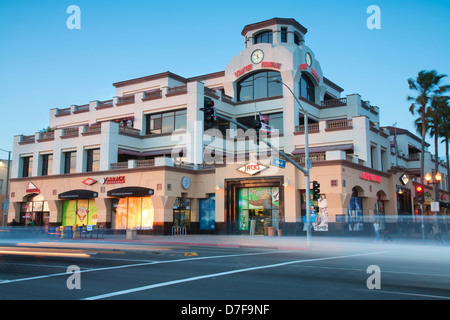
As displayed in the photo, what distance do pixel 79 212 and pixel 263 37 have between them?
1066 inches

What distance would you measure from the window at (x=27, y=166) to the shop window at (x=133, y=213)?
1387cm

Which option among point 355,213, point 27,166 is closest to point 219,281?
point 355,213

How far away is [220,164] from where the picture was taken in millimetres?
37375

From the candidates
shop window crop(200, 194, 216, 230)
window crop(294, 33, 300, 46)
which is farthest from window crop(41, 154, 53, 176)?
window crop(294, 33, 300, 46)

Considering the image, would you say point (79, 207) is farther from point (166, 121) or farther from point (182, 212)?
point (166, 121)

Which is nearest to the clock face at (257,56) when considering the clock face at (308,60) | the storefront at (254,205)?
the clock face at (308,60)

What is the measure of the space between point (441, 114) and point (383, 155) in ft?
25.3

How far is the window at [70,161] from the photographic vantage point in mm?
43547

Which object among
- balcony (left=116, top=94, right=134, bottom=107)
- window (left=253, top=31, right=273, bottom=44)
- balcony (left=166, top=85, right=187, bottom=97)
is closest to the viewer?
balcony (left=166, top=85, right=187, bottom=97)

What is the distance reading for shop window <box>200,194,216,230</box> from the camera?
38.9 meters

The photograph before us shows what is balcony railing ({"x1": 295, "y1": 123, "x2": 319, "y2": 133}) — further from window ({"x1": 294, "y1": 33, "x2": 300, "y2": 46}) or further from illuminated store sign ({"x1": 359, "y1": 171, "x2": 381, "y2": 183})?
window ({"x1": 294, "y1": 33, "x2": 300, "y2": 46})

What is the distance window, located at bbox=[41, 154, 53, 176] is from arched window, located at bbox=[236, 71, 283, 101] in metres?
21.5

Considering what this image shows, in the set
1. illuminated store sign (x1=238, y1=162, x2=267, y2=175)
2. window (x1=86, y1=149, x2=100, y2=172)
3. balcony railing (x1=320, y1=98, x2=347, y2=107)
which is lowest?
illuminated store sign (x1=238, y1=162, x2=267, y2=175)
